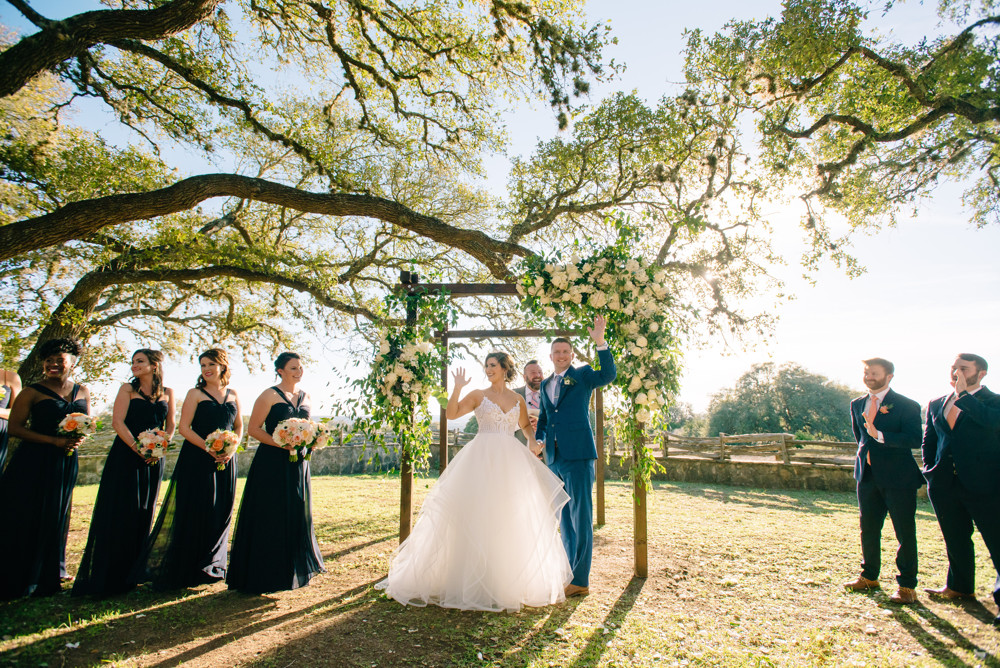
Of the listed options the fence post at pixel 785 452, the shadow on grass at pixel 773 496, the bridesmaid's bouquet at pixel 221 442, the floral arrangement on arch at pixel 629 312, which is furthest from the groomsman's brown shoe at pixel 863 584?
the fence post at pixel 785 452

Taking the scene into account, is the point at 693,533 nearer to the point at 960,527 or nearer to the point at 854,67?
the point at 960,527

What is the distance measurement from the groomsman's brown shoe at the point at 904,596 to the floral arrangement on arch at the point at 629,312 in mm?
2279

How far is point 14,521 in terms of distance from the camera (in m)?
4.37

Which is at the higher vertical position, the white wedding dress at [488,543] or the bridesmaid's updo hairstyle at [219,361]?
the bridesmaid's updo hairstyle at [219,361]

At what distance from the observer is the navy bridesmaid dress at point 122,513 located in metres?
4.45

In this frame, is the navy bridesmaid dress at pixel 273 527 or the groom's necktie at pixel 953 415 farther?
the navy bridesmaid dress at pixel 273 527

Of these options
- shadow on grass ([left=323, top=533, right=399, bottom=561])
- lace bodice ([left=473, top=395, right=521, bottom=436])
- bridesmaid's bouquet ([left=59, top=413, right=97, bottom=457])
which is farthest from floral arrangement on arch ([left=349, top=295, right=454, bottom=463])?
bridesmaid's bouquet ([left=59, top=413, right=97, bottom=457])

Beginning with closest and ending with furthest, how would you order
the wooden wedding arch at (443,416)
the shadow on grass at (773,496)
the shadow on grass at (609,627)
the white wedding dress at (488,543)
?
the shadow on grass at (609,627) < the white wedding dress at (488,543) < the wooden wedding arch at (443,416) < the shadow on grass at (773,496)

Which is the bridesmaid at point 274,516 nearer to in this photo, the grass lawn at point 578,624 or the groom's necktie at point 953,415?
the grass lawn at point 578,624

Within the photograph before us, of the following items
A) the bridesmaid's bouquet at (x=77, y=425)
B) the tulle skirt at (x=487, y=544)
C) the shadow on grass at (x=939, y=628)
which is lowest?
the shadow on grass at (x=939, y=628)

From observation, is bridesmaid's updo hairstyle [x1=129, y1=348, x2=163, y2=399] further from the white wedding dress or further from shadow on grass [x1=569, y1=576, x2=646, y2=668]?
shadow on grass [x1=569, y1=576, x2=646, y2=668]

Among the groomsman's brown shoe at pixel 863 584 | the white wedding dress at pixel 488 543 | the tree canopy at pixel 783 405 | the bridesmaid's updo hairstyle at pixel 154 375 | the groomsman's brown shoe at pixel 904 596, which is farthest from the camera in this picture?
the tree canopy at pixel 783 405

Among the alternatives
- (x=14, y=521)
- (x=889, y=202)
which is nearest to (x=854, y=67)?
(x=889, y=202)

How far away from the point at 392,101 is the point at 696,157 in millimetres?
6628
